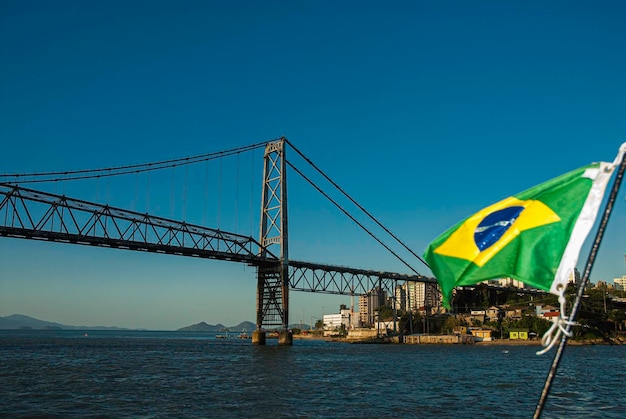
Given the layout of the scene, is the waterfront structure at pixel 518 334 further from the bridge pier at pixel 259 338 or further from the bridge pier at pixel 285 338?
the bridge pier at pixel 259 338

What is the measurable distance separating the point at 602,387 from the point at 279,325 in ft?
174

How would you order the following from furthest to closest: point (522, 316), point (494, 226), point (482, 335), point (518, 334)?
point (522, 316)
point (518, 334)
point (482, 335)
point (494, 226)

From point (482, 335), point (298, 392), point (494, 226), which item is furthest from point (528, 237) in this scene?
point (482, 335)

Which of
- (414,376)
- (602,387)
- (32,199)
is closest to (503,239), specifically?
(602,387)

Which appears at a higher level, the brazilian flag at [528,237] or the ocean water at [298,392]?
the brazilian flag at [528,237]

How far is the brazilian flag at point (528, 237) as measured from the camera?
24.1 feet

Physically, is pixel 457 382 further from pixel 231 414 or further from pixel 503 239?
pixel 503 239

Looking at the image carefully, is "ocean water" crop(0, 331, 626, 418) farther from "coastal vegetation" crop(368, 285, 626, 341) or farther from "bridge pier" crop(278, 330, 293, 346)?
"coastal vegetation" crop(368, 285, 626, 341)

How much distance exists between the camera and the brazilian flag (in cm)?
734

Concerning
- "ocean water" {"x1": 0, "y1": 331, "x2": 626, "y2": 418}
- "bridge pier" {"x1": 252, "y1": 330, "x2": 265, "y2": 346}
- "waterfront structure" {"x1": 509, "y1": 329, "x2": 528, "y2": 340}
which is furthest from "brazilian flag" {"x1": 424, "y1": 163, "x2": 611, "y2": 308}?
"waterfront structure" {"x1": 509, "y1": 329, "x2": 528, "y2": 340}

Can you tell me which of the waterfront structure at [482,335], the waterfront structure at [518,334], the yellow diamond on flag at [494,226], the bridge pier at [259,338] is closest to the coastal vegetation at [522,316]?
the waterfront structure at [518,334]

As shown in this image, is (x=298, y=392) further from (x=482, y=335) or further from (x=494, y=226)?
(x=482, y=335)

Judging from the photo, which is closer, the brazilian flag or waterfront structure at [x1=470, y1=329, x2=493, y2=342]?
the brazilian flag

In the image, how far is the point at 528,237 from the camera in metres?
7.72
